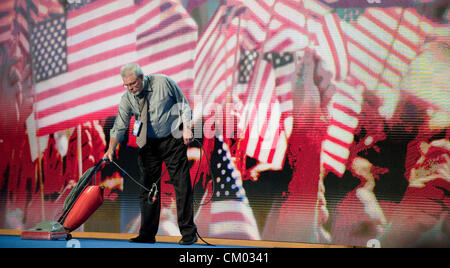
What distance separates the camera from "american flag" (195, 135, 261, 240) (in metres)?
4.50

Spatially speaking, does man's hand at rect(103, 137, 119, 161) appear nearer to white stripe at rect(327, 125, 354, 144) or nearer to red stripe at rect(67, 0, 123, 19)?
red stripe at rect(67, 0, 123, 19)

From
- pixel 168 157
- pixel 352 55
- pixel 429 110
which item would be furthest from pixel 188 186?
pixel 429 110

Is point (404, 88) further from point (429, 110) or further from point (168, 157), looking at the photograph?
point (168, 157)

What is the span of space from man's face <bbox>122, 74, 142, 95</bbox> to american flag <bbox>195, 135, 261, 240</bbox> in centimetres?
98

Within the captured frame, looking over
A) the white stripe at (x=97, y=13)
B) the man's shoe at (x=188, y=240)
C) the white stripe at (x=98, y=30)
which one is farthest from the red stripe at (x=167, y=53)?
the man's shoe at (x=188, y=240)

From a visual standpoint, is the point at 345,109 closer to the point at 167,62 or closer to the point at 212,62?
the point at 212,62

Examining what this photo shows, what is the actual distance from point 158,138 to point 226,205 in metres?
0.94

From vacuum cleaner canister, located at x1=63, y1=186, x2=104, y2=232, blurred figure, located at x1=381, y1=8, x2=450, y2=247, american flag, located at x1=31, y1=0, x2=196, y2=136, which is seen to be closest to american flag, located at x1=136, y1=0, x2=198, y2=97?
american flag, located at x1=31, y1=0, x2=196, y2=136

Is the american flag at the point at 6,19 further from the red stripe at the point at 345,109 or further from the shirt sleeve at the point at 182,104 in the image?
the red stripe at the point at 345,109

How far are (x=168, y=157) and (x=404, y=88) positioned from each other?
192 centimetres

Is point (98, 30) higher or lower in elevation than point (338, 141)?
higher

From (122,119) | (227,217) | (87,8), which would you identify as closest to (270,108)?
(227,217)

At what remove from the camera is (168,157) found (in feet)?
13.1

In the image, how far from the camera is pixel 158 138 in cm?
399
